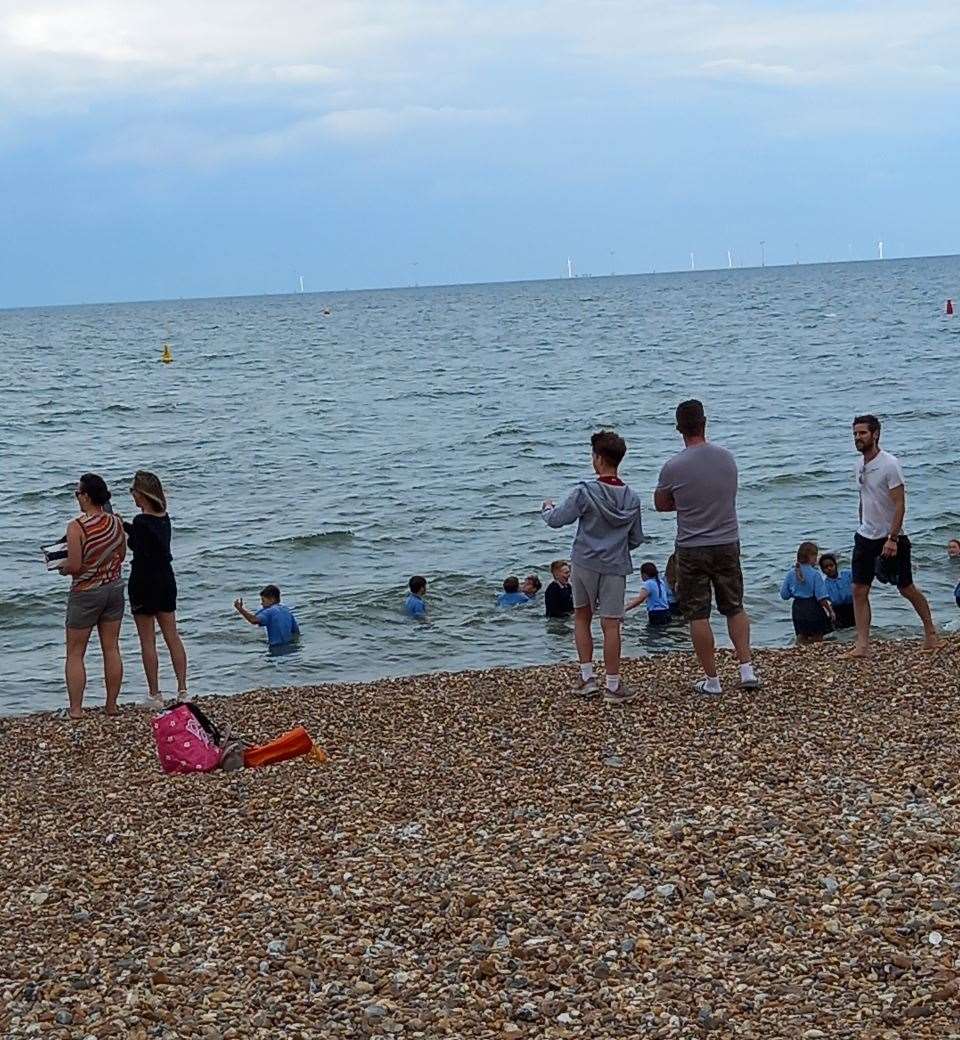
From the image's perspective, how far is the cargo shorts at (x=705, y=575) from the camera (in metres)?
8.91

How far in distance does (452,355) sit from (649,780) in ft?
210

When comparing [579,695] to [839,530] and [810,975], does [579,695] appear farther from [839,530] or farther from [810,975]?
[839,530]

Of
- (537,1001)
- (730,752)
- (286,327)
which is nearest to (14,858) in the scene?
(537,1001)

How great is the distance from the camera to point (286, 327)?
122625mm

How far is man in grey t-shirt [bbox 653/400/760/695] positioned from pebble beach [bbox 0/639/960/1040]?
64 cm

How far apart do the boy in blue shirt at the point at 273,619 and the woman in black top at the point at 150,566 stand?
449cm

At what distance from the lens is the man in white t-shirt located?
9.45 meters

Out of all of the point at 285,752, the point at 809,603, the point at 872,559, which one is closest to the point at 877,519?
the point at 872,559

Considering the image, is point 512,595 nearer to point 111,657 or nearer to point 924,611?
point 924,611

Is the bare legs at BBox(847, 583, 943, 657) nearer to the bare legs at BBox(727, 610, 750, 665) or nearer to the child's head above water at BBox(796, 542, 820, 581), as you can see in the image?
the bare legs at BBox(727, 610, 750, 665)

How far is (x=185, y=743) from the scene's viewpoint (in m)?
8.48

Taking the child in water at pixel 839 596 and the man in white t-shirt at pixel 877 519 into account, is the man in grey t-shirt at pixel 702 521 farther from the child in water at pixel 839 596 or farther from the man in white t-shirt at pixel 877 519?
the child in water at pixel 839 596

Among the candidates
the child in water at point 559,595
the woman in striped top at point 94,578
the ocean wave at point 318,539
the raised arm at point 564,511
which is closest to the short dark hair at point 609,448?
the raised arm at point 564,511

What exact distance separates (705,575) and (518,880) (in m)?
3.36
